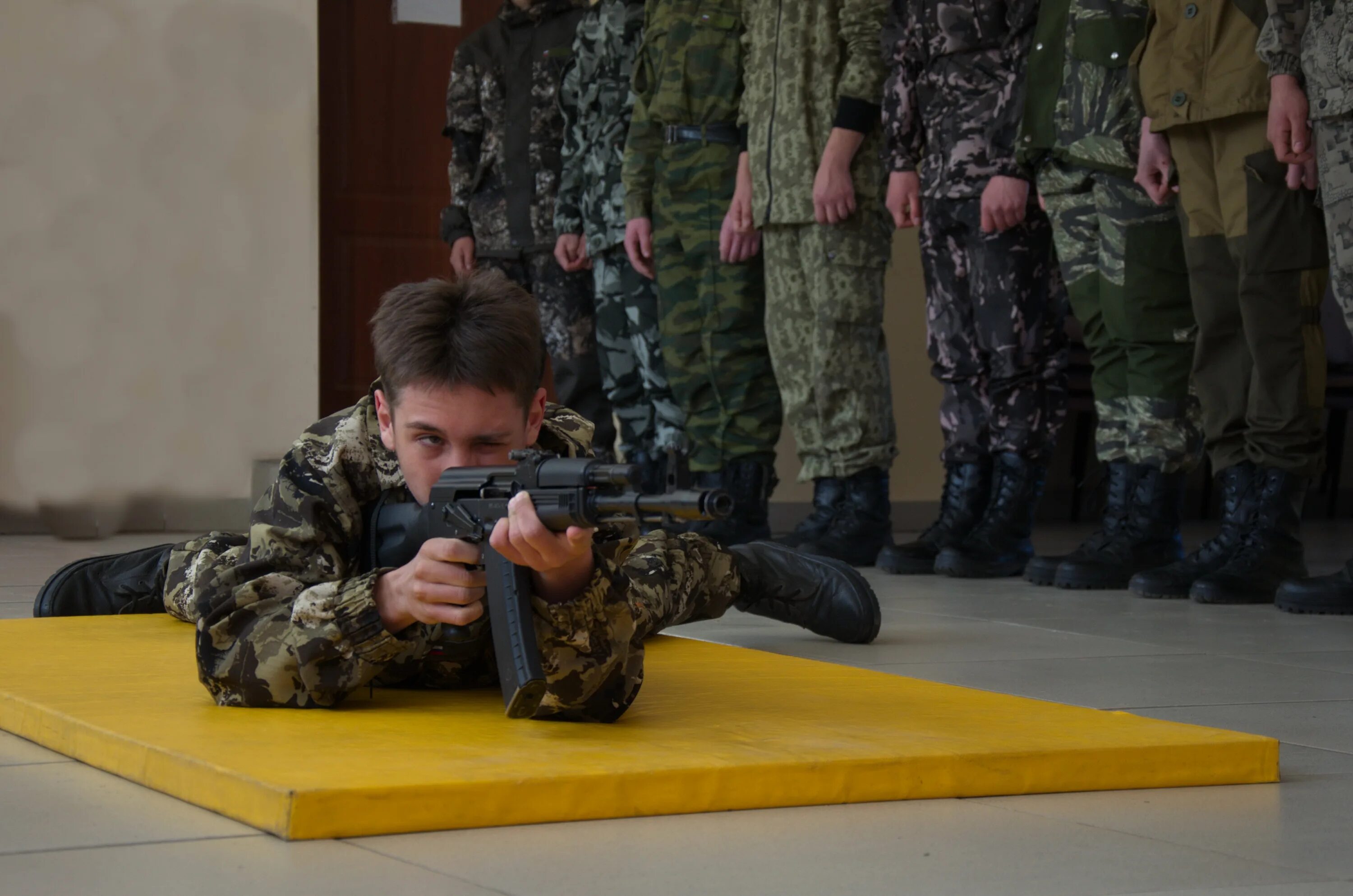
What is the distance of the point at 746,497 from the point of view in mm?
4445

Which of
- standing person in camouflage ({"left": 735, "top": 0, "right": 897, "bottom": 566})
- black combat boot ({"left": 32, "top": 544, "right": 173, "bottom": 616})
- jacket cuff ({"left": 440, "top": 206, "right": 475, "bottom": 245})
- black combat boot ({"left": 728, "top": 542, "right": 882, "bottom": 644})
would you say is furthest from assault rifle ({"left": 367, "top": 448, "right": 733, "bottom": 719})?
jacket cuff ({"left": 440, "top": 206, "right": 475, "bottom": 245})

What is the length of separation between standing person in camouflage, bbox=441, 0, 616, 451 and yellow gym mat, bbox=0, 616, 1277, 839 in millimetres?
3073

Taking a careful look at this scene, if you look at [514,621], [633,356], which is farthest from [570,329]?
[514,621]

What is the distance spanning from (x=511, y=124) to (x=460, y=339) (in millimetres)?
3537

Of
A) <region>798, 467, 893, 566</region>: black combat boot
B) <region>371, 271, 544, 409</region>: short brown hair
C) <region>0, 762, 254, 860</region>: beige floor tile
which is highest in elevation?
<region>371, 271, 544, 409</region>: short brown hair

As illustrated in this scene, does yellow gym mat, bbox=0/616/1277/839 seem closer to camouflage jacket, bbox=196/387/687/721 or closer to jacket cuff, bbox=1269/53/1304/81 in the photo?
camouflage jacket, bbox=196/387/687/721

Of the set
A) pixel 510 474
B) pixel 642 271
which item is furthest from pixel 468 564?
pixel 642 271

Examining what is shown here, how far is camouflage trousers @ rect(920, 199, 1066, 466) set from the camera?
389 centimetres

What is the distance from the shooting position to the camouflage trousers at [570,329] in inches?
201

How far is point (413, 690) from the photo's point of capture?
2068 mm

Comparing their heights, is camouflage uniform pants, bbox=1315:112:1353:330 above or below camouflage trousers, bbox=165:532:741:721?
above

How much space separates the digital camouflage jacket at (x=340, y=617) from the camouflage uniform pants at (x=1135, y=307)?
1.87m

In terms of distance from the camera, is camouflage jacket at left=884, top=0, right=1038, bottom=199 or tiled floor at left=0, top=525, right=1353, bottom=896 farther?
camouflage jacket at left=884, top=0, right=1038, bottom=199

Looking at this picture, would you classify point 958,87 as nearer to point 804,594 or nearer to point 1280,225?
point 1280,225
